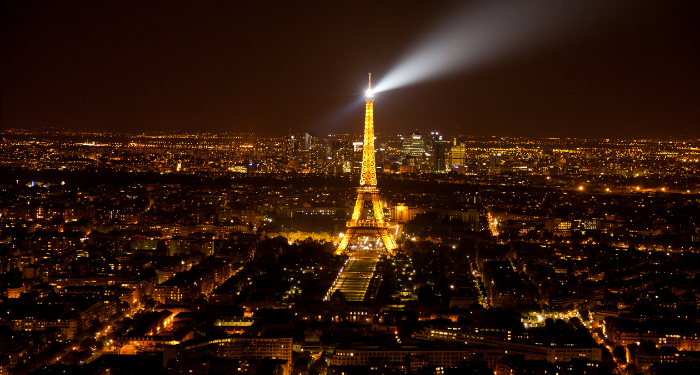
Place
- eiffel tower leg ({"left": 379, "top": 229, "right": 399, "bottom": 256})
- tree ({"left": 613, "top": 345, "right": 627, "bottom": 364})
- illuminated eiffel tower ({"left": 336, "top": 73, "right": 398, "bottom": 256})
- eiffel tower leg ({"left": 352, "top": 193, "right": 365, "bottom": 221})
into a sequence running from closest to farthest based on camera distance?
tree ({"left": 613, "top": 345, "right": 627, "bottom": 364}) → eiffel tower leg ({"left": 379, "top": 229, "right": 399, "bottom": 256}) → illuminated eiffel tower ({"left": 336, "top": 73, "right": 398, "bottom": 256}) → eiffel tower leg ({"left": 352, "top": 193, "right": 365, "bottom": 221})

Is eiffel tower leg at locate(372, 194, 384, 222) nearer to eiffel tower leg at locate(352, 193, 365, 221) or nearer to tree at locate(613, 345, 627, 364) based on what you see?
eiffel tower leg at locate(352, 193, 365, 221)

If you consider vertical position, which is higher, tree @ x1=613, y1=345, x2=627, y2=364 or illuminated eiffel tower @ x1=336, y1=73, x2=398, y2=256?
illuminated eiffel tower @ x1=336, y1=73, x2=398, y2=256

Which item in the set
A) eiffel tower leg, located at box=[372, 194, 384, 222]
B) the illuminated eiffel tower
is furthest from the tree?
eiffel tower leg, located at box=[372, 194, 384, 222]

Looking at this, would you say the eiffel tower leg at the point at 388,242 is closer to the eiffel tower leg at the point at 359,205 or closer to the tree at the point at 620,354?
the eiffel tower leg at the point at 359,205

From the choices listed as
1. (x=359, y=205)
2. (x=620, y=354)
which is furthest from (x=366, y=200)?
(x=620, y=354)

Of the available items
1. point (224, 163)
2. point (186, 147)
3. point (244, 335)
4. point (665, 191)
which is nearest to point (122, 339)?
point (244, 335)

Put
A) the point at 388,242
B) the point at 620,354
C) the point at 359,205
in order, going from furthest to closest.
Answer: the point at 359,205 → the point at 388,242 → the point at 620,354

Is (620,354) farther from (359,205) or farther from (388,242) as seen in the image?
(359,205)

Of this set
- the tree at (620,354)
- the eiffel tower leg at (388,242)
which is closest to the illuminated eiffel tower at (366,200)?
the eiffel tower leg at (388,242)

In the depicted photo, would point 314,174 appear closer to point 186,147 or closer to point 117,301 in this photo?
point 186,147
